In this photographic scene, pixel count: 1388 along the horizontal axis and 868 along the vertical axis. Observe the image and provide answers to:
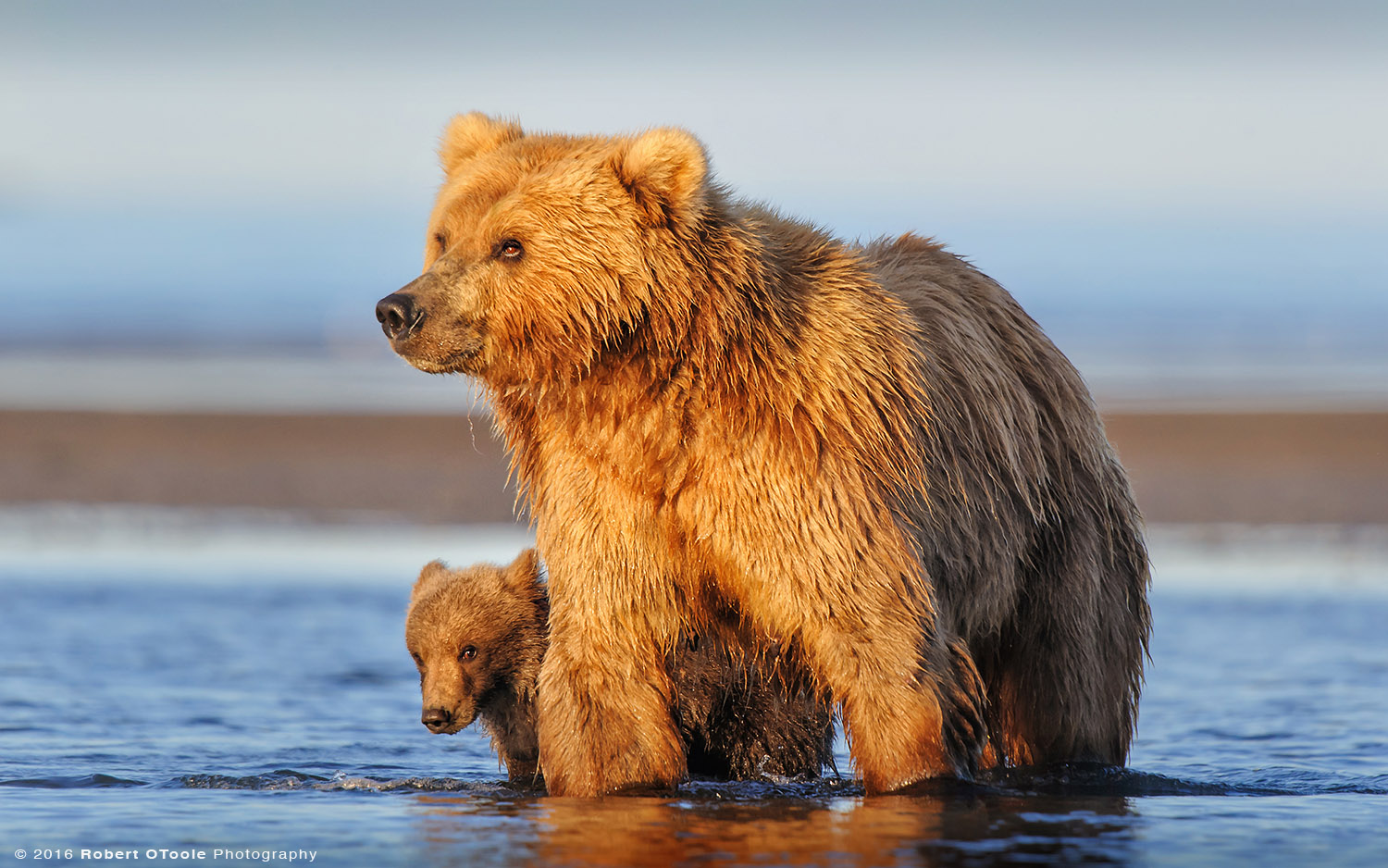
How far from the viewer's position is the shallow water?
5.65m

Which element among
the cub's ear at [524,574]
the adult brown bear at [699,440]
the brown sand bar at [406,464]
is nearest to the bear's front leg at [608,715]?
the adult brown bear at [699,440]

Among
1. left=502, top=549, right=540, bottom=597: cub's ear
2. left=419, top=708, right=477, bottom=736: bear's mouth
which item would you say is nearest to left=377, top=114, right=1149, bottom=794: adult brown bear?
left=419, top=708, right=477, bottom=736: bear's mouth

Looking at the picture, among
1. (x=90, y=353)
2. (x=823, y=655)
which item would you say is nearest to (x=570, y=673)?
(x=823, y=655)

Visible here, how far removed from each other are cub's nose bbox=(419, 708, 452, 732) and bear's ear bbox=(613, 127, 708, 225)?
253 centimetres

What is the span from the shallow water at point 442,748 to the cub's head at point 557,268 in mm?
1611

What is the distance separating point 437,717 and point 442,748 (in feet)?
4.58

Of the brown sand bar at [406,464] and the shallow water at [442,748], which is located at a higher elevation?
→ the brown sand bar at [406,464]

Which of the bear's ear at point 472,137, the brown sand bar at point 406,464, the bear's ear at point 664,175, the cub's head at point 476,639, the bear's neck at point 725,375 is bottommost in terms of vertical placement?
the cub's head at point 476,639

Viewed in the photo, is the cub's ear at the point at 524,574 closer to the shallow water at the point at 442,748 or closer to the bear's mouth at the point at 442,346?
the shallow water at the point at 442,748

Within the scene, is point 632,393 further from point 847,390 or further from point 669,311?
point 847,390

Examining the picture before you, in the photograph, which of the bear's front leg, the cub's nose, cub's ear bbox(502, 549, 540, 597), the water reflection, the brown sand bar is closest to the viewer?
the water reflection

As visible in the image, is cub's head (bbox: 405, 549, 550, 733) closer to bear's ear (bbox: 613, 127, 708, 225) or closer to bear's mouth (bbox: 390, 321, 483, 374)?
bear's mouth (bbox: 390, 321, 483, 374)

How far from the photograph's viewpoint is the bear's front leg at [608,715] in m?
6.19

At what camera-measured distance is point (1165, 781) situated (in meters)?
7.01
